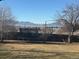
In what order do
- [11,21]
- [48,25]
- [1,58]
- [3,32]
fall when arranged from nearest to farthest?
[1,58] → [3,32] → [11,21] → [48,25]

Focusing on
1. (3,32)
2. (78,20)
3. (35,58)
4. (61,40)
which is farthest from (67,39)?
(35,58)

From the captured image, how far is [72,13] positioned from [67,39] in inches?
224

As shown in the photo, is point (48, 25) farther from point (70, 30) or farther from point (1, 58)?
point (1, 58)

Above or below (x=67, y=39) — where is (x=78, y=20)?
above

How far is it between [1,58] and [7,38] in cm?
3247

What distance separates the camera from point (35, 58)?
61.8 ft

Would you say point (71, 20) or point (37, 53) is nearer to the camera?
point (37, 53)

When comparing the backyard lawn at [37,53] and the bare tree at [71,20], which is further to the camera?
the bare tree at [71,20]

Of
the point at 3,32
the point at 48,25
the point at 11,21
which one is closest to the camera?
the point at 3,32

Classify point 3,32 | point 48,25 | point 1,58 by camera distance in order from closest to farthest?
point 1,58 → point 3,32 → point 48,25

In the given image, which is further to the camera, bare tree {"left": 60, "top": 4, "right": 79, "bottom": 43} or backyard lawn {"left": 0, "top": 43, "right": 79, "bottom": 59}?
Answer: bare tree {"left": 60, "top": 4, "right": 79, "bottom": 43}

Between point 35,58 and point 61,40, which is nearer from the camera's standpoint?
point 35,58

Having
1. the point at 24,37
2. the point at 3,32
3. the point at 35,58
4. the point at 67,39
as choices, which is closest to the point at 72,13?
the point at 67,39

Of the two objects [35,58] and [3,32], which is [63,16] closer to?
[3,32]
